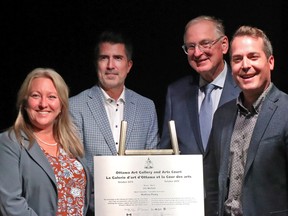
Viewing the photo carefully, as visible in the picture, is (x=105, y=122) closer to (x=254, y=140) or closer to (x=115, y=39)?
(x=115, y=39)

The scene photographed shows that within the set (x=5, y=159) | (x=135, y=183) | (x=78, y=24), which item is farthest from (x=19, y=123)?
(x=78, y=24)

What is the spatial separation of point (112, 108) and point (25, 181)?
117cm

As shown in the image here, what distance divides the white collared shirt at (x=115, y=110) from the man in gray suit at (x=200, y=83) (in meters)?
0.35

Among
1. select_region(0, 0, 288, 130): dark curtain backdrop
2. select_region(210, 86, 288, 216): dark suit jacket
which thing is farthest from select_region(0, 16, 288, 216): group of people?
select_region(0, 0, 288, 130): dark curtain backdrop

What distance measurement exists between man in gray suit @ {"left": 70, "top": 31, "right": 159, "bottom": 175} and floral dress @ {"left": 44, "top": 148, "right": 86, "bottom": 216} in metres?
0.50

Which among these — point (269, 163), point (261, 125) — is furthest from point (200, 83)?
point (269, 163)

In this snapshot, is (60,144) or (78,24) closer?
(60,144)

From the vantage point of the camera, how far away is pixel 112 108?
4680 mm

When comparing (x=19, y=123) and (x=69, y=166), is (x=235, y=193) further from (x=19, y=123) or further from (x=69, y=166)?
(x=19, y=123)

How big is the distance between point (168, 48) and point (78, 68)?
2.42 feet

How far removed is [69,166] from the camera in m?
3.91

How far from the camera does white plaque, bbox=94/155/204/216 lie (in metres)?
3.86

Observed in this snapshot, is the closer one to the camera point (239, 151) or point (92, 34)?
point (239, 151)

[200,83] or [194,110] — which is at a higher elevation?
[200,83]
